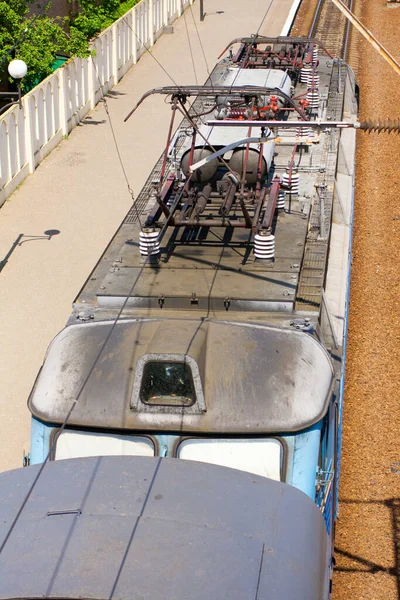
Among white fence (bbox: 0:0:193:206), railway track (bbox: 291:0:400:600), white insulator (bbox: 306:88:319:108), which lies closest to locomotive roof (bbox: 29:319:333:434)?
railway track (bbox: 291:0:400:600)

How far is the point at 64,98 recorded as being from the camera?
21.5m

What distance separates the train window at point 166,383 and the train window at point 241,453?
344mm

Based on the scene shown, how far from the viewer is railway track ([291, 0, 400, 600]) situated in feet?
30.0

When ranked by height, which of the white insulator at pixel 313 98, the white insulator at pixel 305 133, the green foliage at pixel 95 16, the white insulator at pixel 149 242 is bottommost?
the green foliage at pixel 95 16

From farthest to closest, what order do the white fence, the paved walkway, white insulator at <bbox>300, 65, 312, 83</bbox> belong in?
the white fence, white insulator at <bbox>300, 65, 312, 83</bbox>, the paved walkway

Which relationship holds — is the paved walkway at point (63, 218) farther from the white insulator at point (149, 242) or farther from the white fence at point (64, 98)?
the white insulator at point (149, 242)

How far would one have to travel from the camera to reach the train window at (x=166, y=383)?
691 cm

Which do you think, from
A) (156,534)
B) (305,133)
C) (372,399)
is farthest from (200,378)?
(305,133)

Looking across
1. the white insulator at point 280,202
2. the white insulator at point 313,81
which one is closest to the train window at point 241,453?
the white insulator at point 280,202

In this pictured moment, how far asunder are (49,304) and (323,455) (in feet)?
25.4

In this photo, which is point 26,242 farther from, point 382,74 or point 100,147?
point 382,74

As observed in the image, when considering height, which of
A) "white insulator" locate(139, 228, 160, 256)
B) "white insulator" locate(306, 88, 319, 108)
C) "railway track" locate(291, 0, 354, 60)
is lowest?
"railway track" locate(291, 0, 354, 60)

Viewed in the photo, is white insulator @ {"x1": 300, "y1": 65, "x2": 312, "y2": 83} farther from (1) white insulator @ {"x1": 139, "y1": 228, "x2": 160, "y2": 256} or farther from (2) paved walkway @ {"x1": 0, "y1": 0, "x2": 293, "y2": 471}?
(1) white insulator @ {"x1": 139, "y1": 228, "x2": 160, "y2": 256}

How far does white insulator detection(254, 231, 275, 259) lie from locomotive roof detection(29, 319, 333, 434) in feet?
5.93
